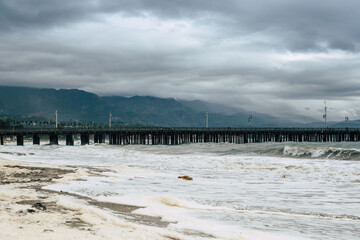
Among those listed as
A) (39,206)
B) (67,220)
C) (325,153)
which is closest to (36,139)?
(325,153)

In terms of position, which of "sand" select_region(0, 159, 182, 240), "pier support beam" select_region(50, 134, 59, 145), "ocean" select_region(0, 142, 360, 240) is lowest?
"pier support beam" select_region(50, 134, 59, 145)

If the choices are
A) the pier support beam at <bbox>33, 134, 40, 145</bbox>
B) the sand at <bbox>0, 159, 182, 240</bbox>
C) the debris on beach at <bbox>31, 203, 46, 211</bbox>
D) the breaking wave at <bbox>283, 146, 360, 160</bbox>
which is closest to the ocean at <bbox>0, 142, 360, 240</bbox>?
the sand at <bbox>0, 159, 182, 240</bbox>

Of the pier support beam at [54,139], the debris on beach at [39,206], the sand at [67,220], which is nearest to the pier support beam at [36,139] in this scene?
the pier support beam at [54,139]

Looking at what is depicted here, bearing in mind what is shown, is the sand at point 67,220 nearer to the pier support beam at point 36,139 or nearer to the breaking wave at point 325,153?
the breaking wave at point 325,153

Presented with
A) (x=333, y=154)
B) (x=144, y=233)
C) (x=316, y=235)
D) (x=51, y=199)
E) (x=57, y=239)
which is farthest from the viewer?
(x=333, y=154)

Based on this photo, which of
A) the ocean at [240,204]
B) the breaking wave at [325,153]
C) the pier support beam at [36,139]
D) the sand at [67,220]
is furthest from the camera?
the pier support beam at [36,139]

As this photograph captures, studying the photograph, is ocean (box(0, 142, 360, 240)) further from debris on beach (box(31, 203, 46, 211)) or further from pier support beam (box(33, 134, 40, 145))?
pier support beam (box(33, 134, 40, 145))

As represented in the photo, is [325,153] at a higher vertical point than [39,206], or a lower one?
lower

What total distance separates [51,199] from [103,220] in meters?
3.13

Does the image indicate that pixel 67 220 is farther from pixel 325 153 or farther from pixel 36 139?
pixel 36 139

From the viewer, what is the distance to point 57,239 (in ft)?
20.1

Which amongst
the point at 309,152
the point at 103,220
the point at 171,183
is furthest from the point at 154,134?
the point at 103,220

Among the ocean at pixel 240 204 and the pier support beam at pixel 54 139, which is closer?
the ocean at pixel 240 204

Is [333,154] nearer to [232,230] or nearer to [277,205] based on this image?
[277,205]
